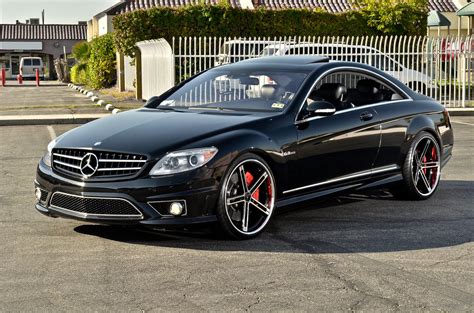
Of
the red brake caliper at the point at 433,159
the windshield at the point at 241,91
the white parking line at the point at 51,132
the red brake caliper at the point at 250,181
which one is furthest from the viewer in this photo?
the white parking line at the point at 51,132

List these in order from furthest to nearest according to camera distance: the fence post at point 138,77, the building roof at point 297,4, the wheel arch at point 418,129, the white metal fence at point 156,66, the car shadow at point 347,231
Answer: the building roof at point 297,4, the fence post at point 138,77, the white metal fence at point 156,66, the wheel arch at point 418,129, the car shadow at point 347,231

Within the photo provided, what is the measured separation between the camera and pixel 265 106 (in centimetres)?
734

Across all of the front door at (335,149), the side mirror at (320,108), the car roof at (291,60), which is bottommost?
the front door at (335,149)

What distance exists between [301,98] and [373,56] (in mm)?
15068

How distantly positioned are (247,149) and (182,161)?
1.87 feet

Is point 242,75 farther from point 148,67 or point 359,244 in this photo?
point 148,67

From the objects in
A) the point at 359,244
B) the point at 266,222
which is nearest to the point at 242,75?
the point at 266,222

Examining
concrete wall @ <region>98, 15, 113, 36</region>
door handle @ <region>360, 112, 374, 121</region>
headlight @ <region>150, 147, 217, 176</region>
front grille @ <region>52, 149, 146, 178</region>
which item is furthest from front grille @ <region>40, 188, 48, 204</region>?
concrete wall @ <region>98, 15, 113, 36</region>

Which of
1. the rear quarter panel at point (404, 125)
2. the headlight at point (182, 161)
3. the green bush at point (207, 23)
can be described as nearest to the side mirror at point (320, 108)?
the rear quarter panel at point (404, 125)

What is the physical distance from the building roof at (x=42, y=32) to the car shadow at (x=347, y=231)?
74.8m

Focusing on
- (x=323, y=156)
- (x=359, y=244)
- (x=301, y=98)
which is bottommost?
(x=359, y=244)

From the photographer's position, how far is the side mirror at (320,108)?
728cm

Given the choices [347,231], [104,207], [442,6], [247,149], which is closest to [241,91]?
[247,149]

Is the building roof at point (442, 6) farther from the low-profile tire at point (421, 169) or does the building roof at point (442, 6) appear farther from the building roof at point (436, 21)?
the low-profile tire at point (421, 169)
